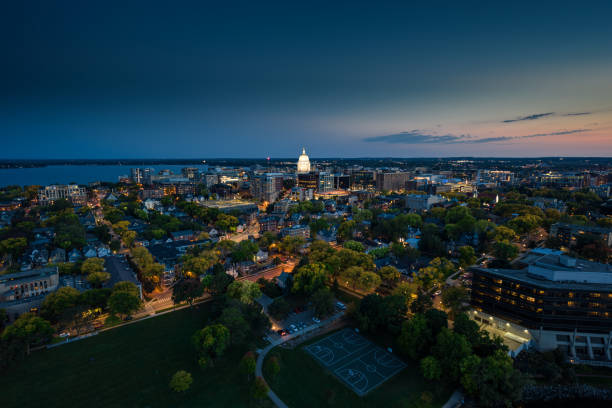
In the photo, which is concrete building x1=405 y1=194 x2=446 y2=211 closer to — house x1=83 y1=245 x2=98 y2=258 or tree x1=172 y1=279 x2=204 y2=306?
tree x1=172 y1=279 x2=204 y2=306

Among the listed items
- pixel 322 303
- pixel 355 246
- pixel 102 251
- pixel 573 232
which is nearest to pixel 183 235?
pixel 102 251

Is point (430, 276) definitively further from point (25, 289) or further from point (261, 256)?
point (25, 289)

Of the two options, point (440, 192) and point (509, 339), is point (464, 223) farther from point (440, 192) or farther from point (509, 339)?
point (440, 192)

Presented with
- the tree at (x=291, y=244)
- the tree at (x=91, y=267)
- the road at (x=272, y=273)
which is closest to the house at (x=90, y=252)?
the tree at (x=91, y=267)

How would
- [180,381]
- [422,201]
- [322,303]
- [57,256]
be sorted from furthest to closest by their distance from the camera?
[422,201] → [57,256] → [322,303] → [180,381]

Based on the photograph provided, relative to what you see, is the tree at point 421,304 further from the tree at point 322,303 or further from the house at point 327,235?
the house at point 327,235

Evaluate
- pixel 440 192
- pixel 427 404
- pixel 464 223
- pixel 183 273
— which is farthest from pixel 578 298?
pixel 440 192
